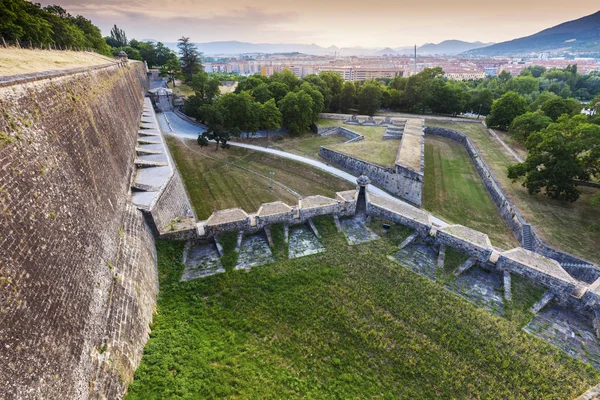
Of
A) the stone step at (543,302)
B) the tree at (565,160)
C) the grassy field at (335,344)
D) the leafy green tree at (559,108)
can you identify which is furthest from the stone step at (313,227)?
the leafy green tree at (559,108)

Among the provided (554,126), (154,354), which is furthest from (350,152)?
(154,354)

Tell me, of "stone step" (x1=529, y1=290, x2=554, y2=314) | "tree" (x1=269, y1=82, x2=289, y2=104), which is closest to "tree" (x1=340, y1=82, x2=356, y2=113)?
"tree" (x1=269, y1=82, x2=289, y2=104)

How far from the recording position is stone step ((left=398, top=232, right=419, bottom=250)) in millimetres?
16167

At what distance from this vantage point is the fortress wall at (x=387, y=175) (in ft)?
81.4

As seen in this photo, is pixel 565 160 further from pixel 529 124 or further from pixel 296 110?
pixel 296 110

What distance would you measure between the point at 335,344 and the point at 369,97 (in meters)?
45.2

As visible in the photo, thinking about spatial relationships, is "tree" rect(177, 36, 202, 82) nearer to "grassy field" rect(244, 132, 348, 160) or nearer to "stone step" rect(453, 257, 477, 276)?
"grassy field" rect(244, 132, 348, 160)

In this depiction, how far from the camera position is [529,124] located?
104 feet

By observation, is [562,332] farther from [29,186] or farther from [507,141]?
[507,141]

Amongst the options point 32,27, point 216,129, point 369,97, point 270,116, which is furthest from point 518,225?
point 32,27

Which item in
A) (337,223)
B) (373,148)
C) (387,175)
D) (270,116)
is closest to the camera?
(337,223)

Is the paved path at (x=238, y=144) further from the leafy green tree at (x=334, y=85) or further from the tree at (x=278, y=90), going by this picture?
the leafy green tree at (x=334, y=85)

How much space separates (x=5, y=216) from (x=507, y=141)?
149 ft

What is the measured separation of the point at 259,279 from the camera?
1366 cm
